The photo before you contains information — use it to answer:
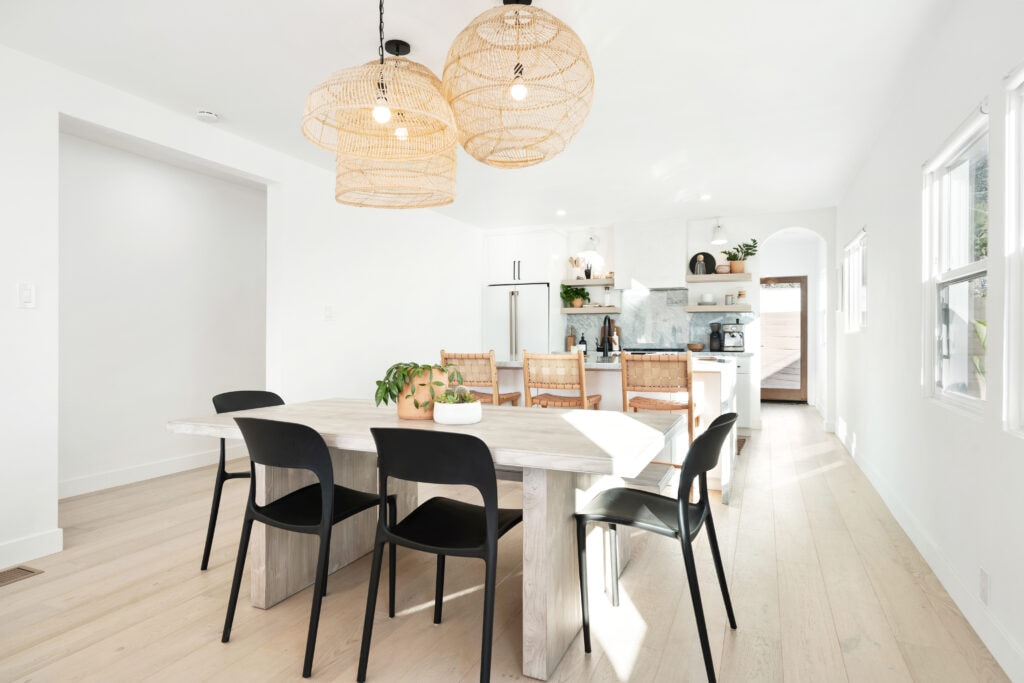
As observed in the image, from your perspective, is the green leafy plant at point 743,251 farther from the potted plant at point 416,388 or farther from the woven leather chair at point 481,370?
the potted plant at point 416,388

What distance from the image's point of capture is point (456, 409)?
6.78ft

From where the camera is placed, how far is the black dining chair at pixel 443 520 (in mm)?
1536

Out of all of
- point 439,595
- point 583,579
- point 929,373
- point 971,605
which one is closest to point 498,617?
point 439,595

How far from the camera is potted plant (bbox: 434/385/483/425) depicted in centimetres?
206

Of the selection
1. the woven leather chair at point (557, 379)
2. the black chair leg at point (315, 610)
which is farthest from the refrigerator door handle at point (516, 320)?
the black chair leg at point (315, 610)

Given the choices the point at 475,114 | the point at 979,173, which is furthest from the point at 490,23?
the point at 979,173

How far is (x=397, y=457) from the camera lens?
1.64m

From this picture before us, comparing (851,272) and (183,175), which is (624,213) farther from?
(183,175)

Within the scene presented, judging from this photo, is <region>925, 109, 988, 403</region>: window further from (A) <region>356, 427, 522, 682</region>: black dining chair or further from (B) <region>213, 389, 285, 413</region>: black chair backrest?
(B) <region>213, 389, 285, 413</region>: black chair backrest

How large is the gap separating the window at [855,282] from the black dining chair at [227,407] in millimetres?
4328

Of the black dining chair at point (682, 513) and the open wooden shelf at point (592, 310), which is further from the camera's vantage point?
the open wooden shelf at point (592, 310)

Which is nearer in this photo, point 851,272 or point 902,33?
point 902,33

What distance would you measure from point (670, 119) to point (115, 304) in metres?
4.09

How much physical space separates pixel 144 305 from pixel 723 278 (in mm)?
5617
